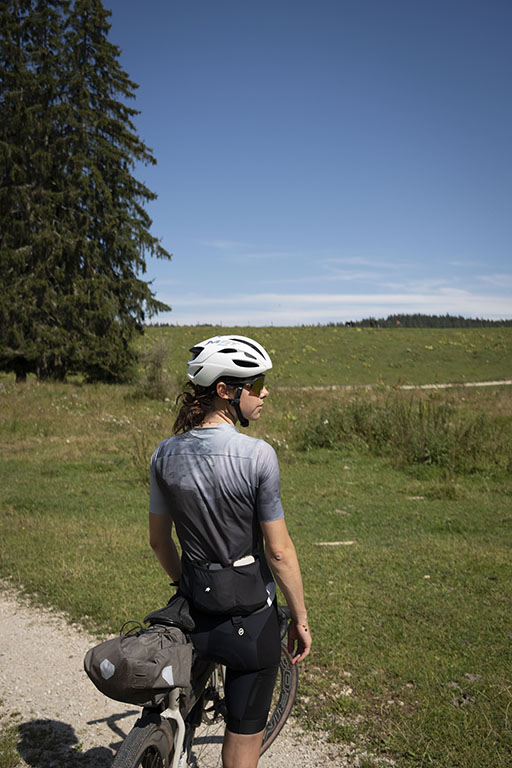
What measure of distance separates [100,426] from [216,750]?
14918mm

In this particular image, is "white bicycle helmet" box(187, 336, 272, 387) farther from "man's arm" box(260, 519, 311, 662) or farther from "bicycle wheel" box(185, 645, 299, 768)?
"bicycle wheel" box(185, 645, 299, 768)

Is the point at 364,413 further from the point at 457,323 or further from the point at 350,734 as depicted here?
the point at 457,323

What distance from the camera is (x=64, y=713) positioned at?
4215 mm

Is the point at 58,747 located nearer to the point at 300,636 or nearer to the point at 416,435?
the point at 300,636

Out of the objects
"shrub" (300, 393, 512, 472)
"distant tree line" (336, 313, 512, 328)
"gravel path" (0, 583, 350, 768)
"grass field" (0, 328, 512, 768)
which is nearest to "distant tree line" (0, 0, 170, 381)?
"grass field" (0, 328, 512, 768)

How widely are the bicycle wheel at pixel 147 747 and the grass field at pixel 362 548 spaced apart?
1.83 m

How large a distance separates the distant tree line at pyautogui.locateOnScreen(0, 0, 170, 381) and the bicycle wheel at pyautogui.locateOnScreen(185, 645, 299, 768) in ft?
85.4

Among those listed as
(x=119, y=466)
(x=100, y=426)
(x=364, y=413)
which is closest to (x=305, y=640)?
(x=119, y=466)

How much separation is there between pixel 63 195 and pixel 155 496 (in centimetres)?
2912

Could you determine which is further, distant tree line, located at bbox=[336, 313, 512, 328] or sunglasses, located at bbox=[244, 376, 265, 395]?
distant tree line, located at bbox=[336, 313, 512, 328]

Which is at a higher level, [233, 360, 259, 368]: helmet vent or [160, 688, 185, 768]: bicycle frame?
[233, 360, 259, 368]: helmet vent

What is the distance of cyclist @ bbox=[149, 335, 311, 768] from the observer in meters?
2.45

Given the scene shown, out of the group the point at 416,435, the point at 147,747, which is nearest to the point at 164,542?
the point at 147,747

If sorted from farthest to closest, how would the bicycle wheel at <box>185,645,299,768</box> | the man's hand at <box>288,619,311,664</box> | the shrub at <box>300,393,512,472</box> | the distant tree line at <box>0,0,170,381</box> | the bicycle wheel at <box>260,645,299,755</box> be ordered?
the distant tree line at <box>0,0,170,381</box> < the shrub at <box>300,393,512,472</box> < the bicycle wheel at <box>260,645,299,755</box> < the bicycle wheel at <box>185,645,299,768</box> < the man's hand at <box>288,619,311,664</box>
